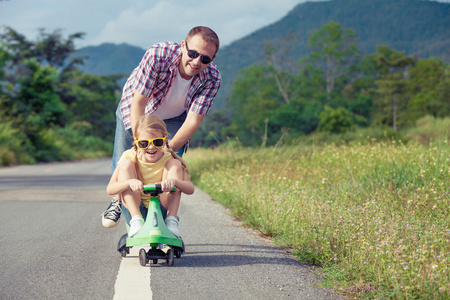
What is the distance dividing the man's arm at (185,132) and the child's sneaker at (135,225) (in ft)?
2.25

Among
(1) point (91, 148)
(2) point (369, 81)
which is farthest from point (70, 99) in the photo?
(2) point (369, 81)

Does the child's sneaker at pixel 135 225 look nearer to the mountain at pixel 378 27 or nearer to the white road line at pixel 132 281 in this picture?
the white road line at pixel 132 281

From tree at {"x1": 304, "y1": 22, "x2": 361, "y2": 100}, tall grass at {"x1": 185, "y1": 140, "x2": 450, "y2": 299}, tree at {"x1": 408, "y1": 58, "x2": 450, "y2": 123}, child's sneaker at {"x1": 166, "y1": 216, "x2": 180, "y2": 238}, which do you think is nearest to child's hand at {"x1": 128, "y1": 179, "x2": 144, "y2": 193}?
child's sneaker at {"x1": 166, "y1": 216, "x2": 180, "y2": 238}

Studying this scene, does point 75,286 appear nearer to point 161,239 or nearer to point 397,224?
point 161,239

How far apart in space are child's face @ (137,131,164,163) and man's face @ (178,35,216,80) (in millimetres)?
605

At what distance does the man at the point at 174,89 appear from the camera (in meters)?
4.20

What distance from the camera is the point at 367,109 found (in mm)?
72250

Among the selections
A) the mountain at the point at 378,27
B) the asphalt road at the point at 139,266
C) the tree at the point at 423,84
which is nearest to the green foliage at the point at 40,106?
the asphalt road at the point at 139,266

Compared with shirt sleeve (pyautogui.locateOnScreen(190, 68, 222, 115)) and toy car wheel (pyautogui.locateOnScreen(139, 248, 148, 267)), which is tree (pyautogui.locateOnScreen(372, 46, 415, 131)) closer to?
shirt sleeve (pyautogui.locateOnScreen(190, 68, 222, 115))

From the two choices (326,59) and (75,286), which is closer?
(75,286)

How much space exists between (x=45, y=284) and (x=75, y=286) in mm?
218

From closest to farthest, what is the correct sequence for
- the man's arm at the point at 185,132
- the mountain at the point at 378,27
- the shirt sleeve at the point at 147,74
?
the shirt sleeve at the point at 147,74
the man's arm at the point at 185,132
the mountain at the point at 378,27

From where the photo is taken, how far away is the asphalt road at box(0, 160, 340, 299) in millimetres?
3352

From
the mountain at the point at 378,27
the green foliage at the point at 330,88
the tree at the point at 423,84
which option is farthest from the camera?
the mountain at the point at 378,27
